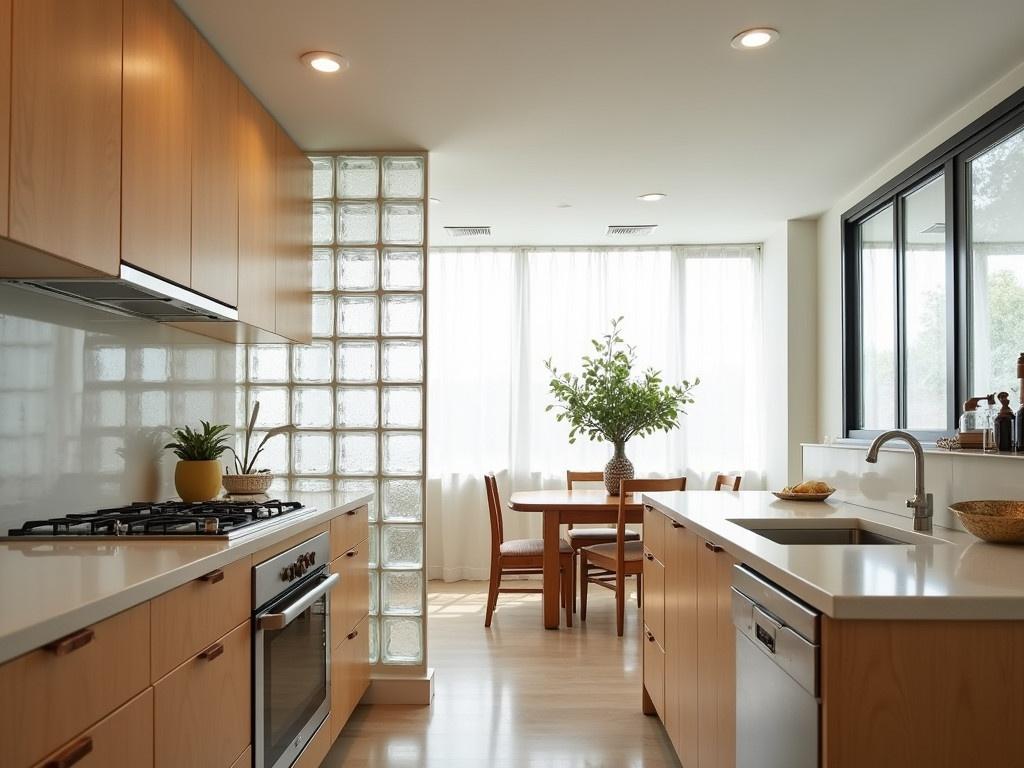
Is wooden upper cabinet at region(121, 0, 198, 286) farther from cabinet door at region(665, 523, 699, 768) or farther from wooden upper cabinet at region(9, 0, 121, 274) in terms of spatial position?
cabinet door at region(665, 523, 699, 768)

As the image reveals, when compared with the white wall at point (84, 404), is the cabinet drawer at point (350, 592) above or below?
below

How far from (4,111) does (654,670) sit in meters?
2.68

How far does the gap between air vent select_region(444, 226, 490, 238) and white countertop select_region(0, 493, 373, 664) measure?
11.6 ft

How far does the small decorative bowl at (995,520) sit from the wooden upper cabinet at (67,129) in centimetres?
212

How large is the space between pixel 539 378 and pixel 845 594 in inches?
188

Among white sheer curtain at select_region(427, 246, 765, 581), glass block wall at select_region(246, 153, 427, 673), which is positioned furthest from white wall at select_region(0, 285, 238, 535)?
white sheer curtain at select_region(427, 246, 765, 581)

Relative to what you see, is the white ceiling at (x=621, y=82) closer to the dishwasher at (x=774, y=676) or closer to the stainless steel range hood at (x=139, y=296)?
the stainless steel range hood at (x=139, y=296)

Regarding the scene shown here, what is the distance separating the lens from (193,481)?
275 cm

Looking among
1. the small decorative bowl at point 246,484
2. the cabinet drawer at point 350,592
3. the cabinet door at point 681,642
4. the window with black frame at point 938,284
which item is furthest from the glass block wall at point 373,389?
the window with black frame at point 938,284

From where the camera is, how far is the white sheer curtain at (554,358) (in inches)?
236

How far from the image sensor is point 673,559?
2730 millimetres

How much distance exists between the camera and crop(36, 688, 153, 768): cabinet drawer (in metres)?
1.20

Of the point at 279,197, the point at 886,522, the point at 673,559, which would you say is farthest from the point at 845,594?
the point at 279,197

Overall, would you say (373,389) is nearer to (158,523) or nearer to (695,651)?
(158,523)
